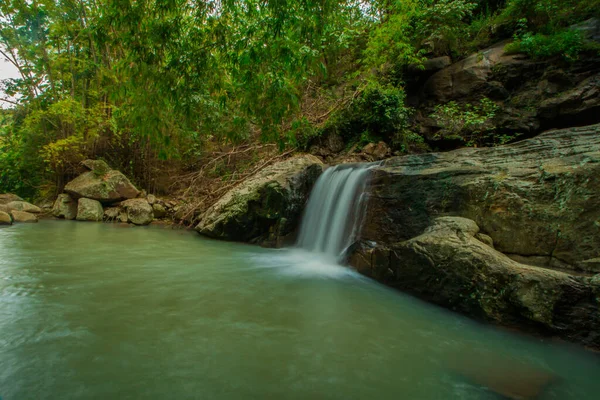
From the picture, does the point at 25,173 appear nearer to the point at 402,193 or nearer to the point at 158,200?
the point at 158,200

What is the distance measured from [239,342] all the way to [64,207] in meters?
9.69

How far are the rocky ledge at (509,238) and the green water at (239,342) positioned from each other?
24 cm

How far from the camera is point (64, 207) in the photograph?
359 inches

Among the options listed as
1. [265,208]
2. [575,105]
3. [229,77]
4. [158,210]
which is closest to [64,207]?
[158,210]

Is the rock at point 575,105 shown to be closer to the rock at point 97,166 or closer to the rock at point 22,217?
the rock at point 97,166

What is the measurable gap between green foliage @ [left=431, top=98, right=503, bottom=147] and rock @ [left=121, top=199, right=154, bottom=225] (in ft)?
29.2

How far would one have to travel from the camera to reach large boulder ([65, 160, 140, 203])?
905 centimetres

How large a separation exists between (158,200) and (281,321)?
8.61 m

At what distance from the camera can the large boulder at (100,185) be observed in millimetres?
9055

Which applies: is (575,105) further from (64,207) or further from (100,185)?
(64,207)

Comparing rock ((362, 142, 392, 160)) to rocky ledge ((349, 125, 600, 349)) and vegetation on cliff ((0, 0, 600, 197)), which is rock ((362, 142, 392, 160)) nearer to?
vegetation on cliff ((0, 0, 600, 197))

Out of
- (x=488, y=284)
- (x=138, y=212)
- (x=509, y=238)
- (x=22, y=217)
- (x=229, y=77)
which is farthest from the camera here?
(x=138, y=212)

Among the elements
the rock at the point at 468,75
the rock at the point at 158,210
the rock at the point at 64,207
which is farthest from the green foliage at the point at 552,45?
the rock at the point at 64,207

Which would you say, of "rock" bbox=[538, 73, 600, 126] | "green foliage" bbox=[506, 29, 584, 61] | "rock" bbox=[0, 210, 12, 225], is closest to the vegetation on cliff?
"green foliage" bbox=[506, 29, 584, 61]
